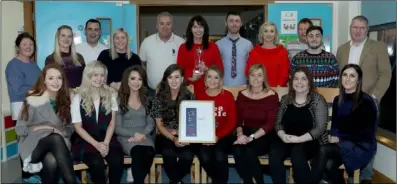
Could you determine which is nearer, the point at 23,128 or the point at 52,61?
the point at 23,128

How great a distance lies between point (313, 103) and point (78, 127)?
1998 millimetres

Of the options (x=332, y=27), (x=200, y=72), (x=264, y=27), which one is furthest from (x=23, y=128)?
(x=332, y=27)

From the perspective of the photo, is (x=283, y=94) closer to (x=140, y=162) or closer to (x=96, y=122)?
(x=140, y=162)

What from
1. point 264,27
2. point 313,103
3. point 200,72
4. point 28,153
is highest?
point 264,27

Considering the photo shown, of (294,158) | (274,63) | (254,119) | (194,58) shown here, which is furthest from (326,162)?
(194,58)

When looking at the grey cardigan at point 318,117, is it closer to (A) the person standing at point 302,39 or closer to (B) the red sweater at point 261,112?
(B) the red sweater at point 261,112

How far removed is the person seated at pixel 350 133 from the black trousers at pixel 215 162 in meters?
0.71

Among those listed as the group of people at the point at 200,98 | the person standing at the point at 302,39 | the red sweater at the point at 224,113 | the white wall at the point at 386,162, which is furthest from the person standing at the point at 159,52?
the white wall at the point at 386,162

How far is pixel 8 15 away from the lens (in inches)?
212

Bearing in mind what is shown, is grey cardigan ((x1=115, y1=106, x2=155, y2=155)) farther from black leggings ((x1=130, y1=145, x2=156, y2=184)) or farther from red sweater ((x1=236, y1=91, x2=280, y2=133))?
red sweater ((x1=236, y1=91, x2=280, y2=133))

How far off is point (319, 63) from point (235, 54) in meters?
0.86

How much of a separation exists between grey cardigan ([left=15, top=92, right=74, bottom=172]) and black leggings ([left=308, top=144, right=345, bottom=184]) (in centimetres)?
202

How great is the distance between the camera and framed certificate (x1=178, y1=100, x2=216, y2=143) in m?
3.60

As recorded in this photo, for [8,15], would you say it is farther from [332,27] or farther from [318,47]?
[332,27]
